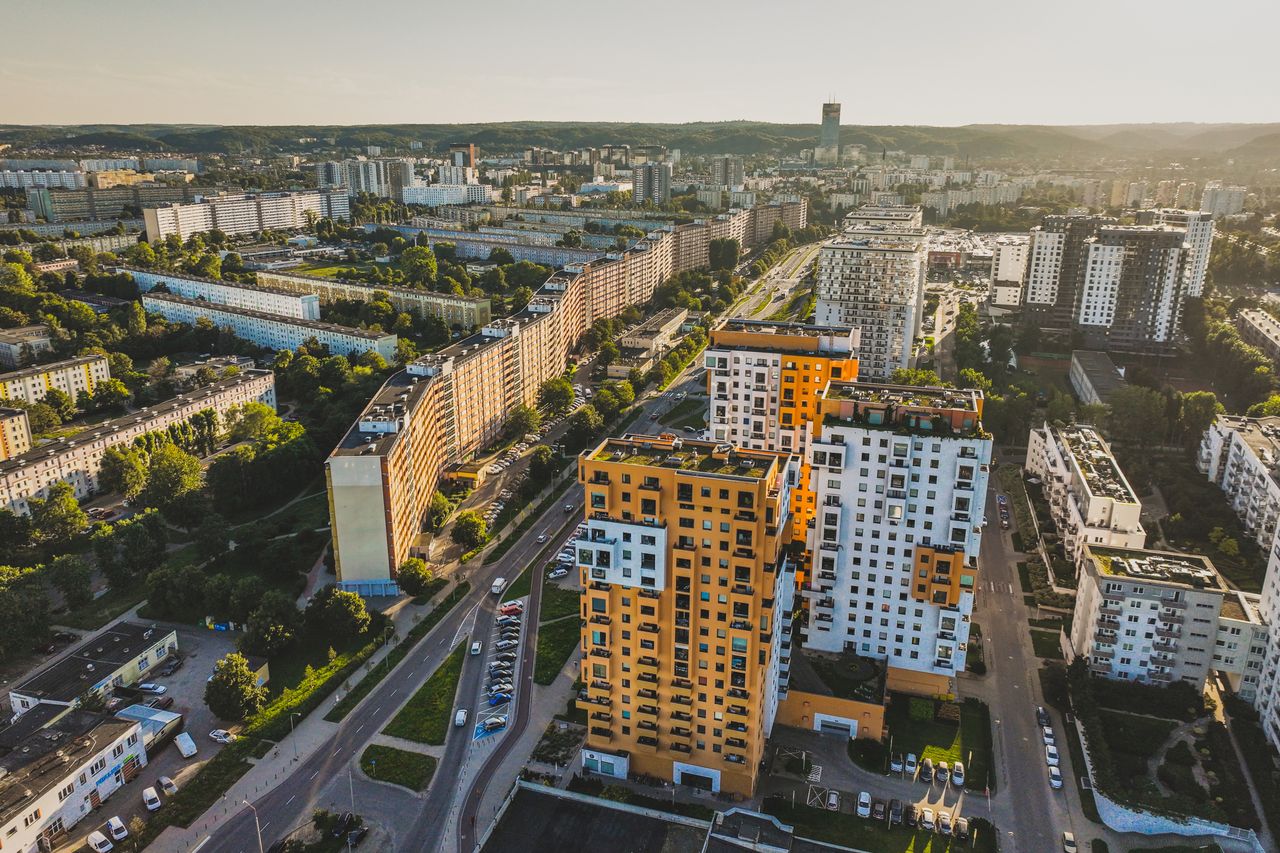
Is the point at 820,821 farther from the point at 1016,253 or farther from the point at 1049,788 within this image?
the point at 1016,253

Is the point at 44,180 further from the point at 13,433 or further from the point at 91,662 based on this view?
the point at 91,662

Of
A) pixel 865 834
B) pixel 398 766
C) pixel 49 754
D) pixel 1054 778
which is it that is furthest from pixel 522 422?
pixel 1054 778

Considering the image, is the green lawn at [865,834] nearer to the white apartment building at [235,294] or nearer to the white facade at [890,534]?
the white facade at [890,534]

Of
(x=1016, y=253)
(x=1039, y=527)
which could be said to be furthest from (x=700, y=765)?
(x=1016, y=253)

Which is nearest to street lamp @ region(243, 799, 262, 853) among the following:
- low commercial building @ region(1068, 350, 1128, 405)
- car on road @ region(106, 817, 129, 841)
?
car on road @ region(106, 817, 129, 841)

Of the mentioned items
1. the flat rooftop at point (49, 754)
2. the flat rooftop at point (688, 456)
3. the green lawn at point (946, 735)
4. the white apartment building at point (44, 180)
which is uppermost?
the white apartment building at point (44, 180)

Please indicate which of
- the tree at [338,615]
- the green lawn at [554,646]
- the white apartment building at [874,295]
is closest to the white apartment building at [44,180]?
the white apartment building at [874,295]
